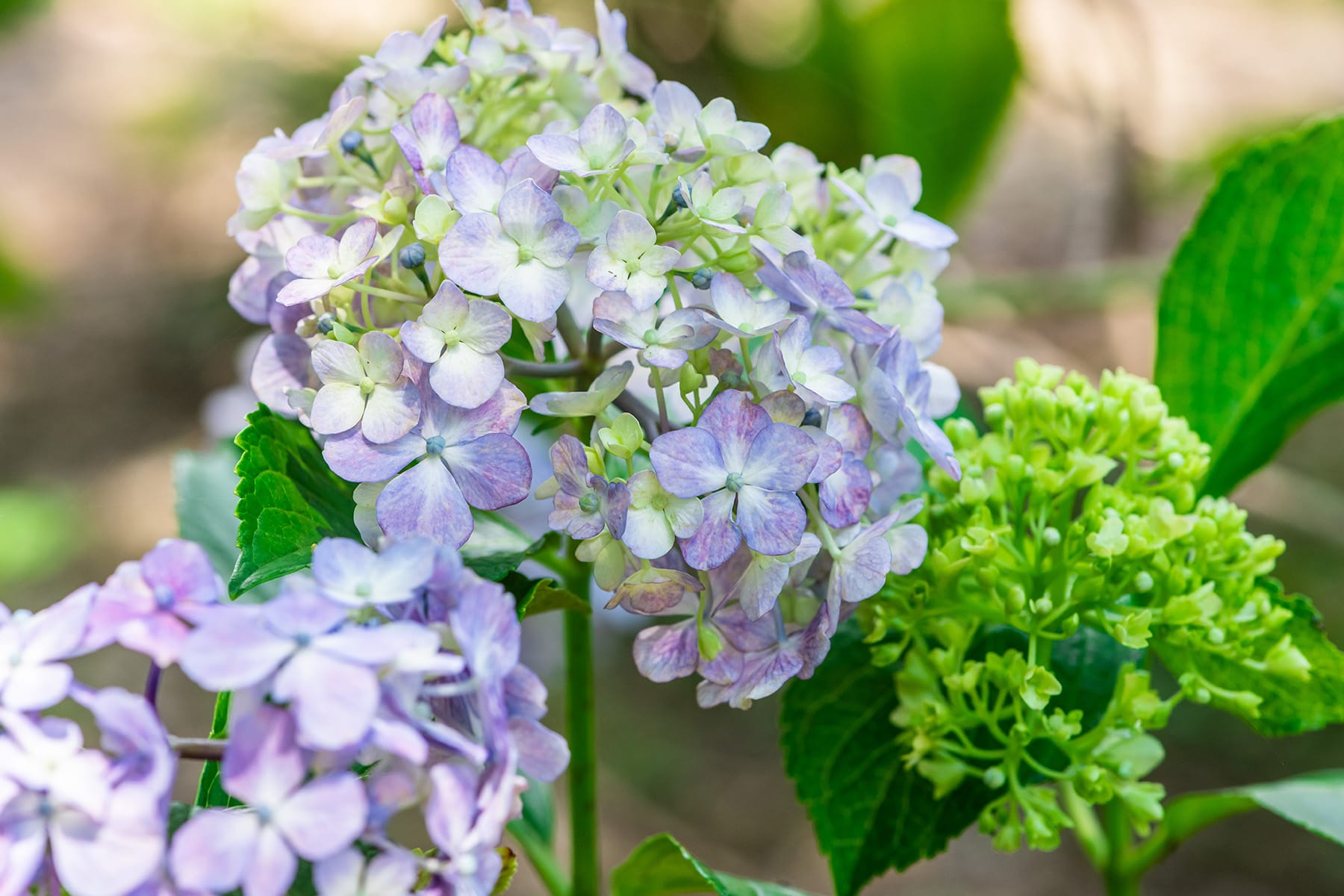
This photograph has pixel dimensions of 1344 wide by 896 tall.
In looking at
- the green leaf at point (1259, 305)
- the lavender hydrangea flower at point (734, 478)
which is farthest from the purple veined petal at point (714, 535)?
the green leaf at point (1259, 305)

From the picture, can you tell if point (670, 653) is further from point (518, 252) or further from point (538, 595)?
point (518, 252)

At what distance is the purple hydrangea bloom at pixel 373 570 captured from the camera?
0.36 metres

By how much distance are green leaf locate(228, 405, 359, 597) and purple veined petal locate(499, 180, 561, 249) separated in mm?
134

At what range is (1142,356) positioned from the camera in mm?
1793

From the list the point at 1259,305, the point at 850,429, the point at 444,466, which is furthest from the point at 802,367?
the point at 1259,305

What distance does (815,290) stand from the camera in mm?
463

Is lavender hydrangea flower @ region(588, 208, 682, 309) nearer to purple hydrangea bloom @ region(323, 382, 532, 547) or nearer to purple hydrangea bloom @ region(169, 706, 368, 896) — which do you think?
purple hydrangea bloom @ region(323, 382, 532, 547)

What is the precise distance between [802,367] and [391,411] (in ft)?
0.52

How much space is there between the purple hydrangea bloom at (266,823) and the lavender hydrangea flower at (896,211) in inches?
13.2

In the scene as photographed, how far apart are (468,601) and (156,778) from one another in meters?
0.10

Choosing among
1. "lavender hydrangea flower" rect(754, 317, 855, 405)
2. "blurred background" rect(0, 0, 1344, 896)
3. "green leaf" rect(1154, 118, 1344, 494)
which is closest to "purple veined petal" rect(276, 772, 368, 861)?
"lavender hydrangea flower" rect(754, 317, 855, 405)

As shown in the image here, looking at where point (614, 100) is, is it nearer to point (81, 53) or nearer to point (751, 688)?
point (751, 688)

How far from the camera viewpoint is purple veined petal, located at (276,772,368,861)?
1.04 feet

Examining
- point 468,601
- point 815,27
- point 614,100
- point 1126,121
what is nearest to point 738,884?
point 468,601
